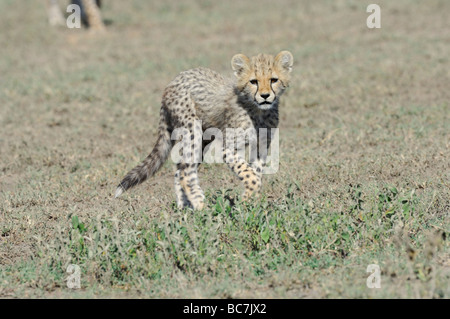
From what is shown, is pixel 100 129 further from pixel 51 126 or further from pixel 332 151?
pixel 332 151

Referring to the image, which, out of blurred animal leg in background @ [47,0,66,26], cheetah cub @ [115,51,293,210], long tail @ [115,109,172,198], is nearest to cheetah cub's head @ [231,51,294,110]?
cheetah cub @ [115,51,293,210]

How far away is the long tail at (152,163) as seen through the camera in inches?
251

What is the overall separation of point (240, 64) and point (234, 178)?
1.63 m

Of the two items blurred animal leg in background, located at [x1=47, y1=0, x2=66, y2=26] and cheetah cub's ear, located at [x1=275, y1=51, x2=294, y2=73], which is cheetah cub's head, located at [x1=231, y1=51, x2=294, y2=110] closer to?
cheetah cub's ear, located at [x1=275, y1=51, x2=294, y2=73]

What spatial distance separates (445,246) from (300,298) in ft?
4.14

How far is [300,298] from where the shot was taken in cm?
454

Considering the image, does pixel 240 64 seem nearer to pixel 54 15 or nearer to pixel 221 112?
pixel 221 112

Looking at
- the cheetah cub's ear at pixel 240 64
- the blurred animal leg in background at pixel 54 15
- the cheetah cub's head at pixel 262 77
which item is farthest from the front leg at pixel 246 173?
the blurred animal leg in background at pixel 54 15

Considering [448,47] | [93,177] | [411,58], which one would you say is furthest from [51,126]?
[448,47]

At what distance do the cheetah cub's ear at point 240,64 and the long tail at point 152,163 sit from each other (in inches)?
40.8

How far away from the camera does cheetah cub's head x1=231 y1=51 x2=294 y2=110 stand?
6172mm

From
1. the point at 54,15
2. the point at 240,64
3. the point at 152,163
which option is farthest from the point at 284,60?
the point at 54,15

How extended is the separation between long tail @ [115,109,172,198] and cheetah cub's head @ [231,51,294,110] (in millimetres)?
1046

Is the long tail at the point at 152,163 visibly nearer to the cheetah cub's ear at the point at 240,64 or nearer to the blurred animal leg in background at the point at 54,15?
the cheetah cub's ear at the point at 240,64
